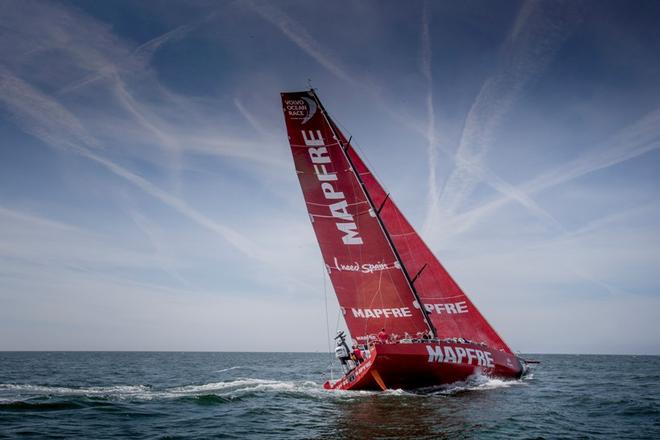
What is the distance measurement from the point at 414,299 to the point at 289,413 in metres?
7.31

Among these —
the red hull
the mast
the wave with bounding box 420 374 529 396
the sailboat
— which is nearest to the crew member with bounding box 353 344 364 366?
the sailboat

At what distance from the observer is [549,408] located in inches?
648

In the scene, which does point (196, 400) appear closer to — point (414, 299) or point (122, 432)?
point (122, 432)

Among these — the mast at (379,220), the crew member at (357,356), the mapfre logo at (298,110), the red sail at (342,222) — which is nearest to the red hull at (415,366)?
the crew member at (357,356)

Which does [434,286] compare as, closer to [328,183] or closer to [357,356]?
[357,356]

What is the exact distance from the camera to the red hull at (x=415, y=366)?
16000 millimetres

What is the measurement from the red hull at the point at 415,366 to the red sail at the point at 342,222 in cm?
255

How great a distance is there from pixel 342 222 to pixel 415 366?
6838 millimetres

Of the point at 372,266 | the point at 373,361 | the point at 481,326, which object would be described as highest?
the point at 372,266

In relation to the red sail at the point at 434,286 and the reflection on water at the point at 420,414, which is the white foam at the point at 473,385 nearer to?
the reflection on water at the point at 420,414

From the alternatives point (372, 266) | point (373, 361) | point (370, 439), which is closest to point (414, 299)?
point (372, 266)

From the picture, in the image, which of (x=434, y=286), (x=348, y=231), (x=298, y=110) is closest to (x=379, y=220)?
(x=348, y=231)

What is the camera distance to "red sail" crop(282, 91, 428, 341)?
64.1 ft

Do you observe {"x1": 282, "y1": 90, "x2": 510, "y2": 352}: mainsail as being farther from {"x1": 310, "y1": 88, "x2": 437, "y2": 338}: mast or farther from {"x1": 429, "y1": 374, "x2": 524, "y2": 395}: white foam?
{"x1": 429, "y1": 374, "x2": 524, "y2": 395}: white foam
